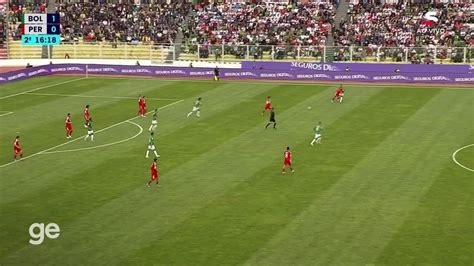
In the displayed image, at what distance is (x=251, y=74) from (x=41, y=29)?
62.6ft

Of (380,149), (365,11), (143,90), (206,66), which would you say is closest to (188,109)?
(143,90)

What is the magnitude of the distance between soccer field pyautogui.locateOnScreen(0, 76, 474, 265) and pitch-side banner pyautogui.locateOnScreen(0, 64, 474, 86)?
742 centimetres

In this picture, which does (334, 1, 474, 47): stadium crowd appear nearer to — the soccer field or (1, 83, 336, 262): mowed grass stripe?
the soccer field

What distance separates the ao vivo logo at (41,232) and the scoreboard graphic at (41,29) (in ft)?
145

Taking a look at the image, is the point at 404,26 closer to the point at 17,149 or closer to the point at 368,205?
the point at 17,149

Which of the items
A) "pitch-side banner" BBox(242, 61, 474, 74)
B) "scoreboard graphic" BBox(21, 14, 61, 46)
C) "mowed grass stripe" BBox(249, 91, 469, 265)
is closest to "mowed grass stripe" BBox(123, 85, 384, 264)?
"mowed grass stripe" BBox(249, 91, 469, 265)

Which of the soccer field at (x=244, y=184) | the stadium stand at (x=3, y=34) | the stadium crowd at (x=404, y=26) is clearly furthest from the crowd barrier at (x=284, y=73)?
the stadium stand at (x=3, y=34)

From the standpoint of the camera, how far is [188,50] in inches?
3282

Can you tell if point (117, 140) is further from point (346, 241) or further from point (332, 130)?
point (346, 241)

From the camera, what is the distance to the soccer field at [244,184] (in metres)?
29.5

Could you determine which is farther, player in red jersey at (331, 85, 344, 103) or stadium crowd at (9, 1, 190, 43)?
stadium crowd at (9, 1, 190, 43)

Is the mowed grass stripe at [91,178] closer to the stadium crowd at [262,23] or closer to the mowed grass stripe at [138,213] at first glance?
the mowed grass stripe at [138,213]

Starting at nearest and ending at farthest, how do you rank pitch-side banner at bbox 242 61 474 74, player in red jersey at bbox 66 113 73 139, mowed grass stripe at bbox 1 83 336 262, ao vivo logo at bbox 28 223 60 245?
mowed grass stripe at bbox 1 83 336 262 → ao vivo logo at bbox 28 223 60 245 → player in red jersey at bbox 66 113 73 139 → pitch-side banner at bbox 242 61 474 74

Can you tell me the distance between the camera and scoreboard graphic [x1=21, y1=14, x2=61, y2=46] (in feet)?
243
